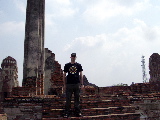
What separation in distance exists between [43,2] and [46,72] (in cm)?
535

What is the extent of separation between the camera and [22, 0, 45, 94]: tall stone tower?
486 inches

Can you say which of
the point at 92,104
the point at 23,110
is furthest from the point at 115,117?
the point at 23,110

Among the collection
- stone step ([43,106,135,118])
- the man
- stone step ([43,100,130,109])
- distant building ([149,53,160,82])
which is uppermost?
distant building ([149,53,160,82])

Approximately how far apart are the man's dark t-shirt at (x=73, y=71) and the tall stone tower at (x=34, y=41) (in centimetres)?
753

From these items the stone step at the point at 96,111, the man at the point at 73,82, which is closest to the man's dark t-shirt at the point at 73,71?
the man at the point at 73,82

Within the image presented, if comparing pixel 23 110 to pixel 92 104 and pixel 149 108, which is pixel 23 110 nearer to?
pixel 92 104

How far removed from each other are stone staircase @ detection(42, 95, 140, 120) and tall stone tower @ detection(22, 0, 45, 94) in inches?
Answer: 279

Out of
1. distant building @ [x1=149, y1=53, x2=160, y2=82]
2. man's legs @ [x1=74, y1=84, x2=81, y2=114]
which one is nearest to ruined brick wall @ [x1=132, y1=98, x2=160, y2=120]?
man's legs @ [x1=74, y1=84, x2=81, y2=114]

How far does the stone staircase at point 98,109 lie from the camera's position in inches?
192

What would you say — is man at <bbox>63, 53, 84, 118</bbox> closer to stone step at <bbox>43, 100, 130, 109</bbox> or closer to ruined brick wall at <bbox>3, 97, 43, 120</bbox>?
stone step at <bbox>43, 100, 130, 109</bbox>

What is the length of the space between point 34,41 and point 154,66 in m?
10.4

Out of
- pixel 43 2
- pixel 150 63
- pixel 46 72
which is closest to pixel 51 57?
pixel 46 72

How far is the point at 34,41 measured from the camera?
12.9 meters

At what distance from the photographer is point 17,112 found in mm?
5059
